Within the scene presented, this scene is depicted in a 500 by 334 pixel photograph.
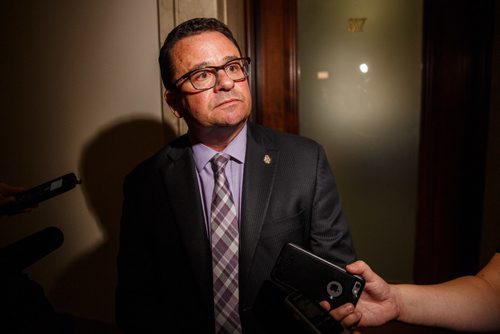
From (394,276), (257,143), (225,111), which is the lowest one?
(394,276)

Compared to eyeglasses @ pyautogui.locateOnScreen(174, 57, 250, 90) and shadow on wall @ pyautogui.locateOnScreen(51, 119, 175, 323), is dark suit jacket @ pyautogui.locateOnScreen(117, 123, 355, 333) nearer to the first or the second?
eyeglasses @ pyautogui.locateOnScreen(174, 57, 250, 90)

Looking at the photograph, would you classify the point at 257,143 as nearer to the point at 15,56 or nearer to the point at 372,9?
the point at 372,9

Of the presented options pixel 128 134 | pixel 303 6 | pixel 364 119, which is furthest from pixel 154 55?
pixel 364 119

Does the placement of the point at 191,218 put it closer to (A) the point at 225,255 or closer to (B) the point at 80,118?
(A) the point at 225,255

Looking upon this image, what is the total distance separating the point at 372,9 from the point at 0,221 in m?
2.50

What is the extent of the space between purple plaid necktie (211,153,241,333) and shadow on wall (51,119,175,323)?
57cm

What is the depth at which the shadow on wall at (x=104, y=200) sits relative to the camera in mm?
1509

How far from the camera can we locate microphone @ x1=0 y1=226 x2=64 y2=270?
0.59 metres

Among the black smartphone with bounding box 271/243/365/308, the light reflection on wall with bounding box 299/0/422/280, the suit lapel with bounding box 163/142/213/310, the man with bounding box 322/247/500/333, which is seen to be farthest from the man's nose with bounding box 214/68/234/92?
the light reflection on wall with bounding box 299/0/422/280

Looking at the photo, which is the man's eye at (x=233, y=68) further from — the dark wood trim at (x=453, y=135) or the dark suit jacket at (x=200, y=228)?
the dark wood trim at (x=453, y=135)

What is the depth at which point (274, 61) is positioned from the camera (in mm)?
1616

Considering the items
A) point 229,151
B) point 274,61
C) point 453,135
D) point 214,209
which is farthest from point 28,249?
point 453,135

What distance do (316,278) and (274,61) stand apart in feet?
3.93

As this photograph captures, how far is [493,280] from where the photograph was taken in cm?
80
